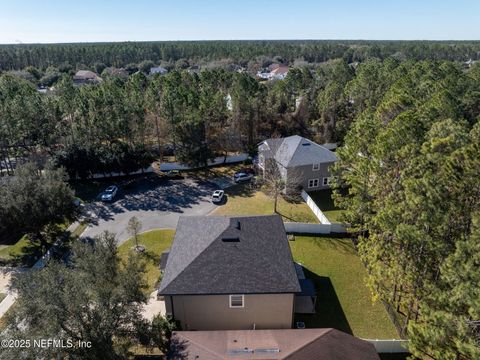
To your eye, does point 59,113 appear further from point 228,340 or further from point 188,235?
point 228,340

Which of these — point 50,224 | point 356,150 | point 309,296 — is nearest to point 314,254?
point 309,296

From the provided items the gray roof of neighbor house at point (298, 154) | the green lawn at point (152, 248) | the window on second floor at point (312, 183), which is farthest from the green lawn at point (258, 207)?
the green lawn at point (152, 248)

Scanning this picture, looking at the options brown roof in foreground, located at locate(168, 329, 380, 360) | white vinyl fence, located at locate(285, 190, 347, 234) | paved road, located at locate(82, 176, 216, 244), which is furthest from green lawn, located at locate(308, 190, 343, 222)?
brown roof in foreground, located at locate(168, 329, 380, 360)

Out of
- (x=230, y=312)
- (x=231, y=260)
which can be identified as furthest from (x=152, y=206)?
(x=230, y=312)

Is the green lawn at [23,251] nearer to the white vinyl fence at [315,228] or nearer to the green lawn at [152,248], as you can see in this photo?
the green lawn at [152,248]

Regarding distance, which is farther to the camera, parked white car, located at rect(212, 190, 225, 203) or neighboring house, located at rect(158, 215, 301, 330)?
parked white car, located at rect(212, 190, 225, 203)

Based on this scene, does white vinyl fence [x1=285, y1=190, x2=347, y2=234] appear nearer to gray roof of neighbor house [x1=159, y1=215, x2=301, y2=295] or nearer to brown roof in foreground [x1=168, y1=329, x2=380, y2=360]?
gray roof of neighbor house [x1=159, y1=215, x2=301, y2=295]
